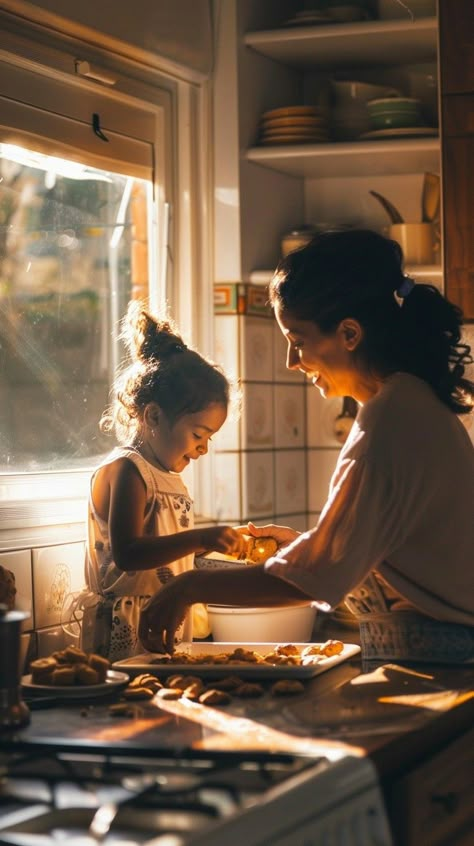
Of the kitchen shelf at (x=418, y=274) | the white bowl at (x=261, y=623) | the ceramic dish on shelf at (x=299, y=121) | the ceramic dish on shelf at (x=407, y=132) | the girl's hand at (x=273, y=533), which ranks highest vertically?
the ceramic dish on shelf at (x=299, y=121)

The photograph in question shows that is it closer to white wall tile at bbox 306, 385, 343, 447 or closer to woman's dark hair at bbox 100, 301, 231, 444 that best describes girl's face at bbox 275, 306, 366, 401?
woman's dark hair at bbox 100, 301, 231, 444

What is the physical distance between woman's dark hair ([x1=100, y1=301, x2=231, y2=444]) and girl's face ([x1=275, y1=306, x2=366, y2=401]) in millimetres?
302

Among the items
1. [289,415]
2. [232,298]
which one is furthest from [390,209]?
[289,415]

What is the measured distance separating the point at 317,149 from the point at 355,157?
101mm

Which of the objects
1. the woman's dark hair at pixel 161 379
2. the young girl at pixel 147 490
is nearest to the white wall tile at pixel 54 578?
the young girl at pixel 147 490

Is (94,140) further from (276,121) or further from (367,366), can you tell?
(367,366)

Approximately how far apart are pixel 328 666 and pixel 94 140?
3.92ft

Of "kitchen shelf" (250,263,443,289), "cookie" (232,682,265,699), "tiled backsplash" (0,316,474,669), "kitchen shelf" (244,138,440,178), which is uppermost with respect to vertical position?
"kitchen shelf" (244,138,440,178)

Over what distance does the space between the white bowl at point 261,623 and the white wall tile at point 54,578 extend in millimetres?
315

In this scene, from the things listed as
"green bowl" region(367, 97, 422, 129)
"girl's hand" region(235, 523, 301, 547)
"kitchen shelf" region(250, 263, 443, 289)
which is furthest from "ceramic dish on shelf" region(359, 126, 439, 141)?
"girl's hand" region(235, 523, 301, 547)

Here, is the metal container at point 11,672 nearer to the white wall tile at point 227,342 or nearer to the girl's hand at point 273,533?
the girl's hand at point 273,533

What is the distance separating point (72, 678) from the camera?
175 cm

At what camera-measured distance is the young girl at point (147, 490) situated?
2.12 meters

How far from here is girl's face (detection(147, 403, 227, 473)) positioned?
7.47ft
